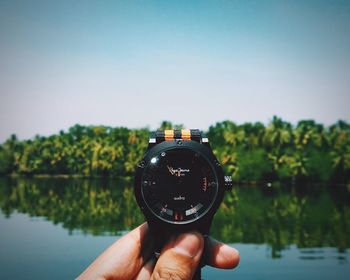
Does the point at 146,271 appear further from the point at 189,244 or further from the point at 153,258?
the point at 189,244

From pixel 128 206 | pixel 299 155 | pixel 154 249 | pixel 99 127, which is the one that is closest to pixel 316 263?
pixel 154 249

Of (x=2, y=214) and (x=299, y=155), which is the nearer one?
(x=2, y=214)

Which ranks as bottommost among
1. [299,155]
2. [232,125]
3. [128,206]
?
[128,206]

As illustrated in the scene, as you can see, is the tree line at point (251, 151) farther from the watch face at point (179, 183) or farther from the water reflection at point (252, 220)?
the watch face at point (179, 183)

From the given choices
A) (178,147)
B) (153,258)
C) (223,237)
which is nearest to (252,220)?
(223,237)

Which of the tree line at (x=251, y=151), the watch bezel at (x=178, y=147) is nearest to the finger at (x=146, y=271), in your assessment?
the watch bezel at (x=178, y=147)

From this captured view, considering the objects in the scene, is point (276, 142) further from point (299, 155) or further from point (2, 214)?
point (2, 214)
